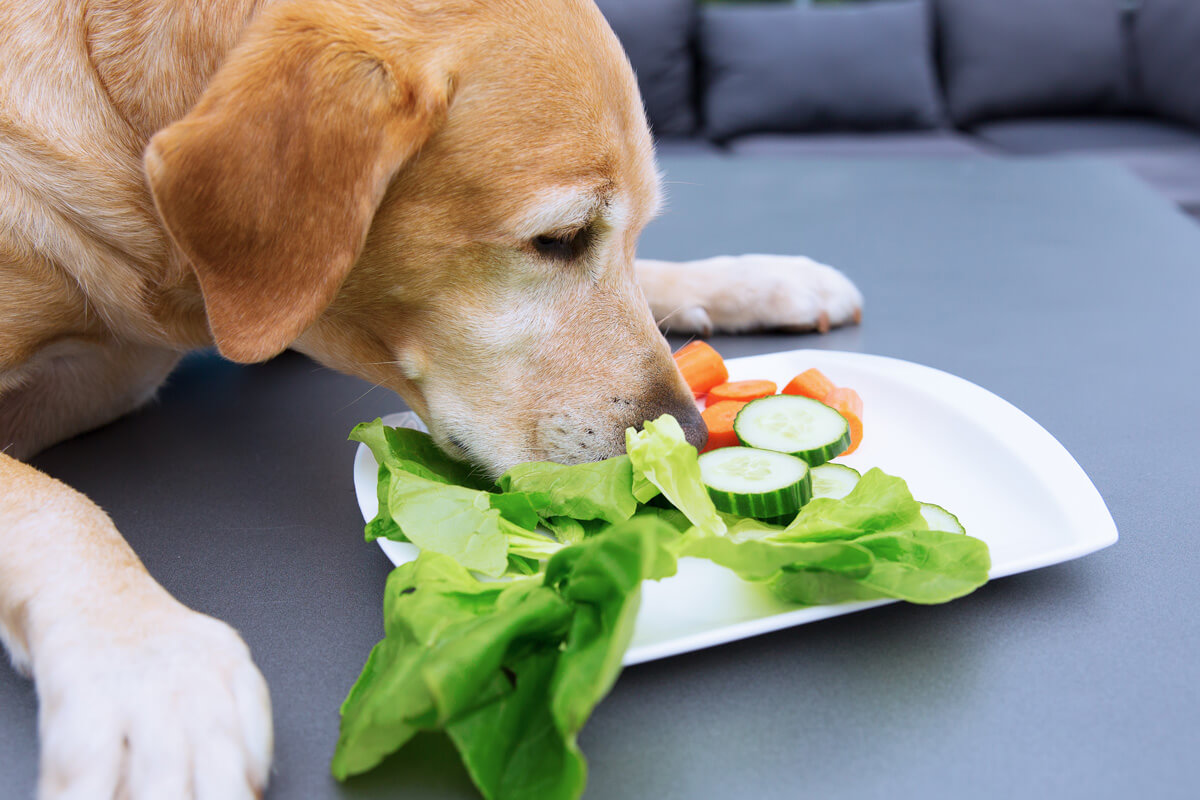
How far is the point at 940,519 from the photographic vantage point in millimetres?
937

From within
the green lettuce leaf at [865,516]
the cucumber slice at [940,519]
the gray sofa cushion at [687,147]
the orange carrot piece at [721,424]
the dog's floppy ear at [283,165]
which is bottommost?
the gray sofa cushion at [687,147]

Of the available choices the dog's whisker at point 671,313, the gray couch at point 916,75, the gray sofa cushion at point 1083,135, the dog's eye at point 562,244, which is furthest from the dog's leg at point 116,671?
the gray sofa cushion at point 1083,135

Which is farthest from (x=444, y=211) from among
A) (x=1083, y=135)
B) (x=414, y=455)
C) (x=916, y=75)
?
(x=1083, y=135)

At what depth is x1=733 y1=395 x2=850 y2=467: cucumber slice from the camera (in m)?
1.09

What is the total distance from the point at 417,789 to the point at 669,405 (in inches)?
23.8

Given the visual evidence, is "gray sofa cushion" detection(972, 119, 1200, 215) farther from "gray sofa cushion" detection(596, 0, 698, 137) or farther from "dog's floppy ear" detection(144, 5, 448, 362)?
"dog's floppy ear" detection(144, 5, 448, 362)

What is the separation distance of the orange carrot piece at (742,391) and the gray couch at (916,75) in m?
3.50

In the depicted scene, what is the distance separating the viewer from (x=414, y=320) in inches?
45.5

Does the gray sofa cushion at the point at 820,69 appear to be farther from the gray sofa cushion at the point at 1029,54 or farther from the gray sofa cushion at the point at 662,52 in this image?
the gray sofa cushion at the point at 1029,54

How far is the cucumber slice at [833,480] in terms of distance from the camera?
103 centimetres

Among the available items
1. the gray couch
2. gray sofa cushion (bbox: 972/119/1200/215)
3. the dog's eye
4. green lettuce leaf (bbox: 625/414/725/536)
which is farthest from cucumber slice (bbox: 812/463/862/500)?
the gray couch

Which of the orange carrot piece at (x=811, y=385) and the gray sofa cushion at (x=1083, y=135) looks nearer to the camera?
the orange carrot piece at (x=811, y=385)

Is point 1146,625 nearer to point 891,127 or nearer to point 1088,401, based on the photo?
point 1088,401

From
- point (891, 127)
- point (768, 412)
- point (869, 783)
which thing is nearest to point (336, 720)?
point (869, 783)
